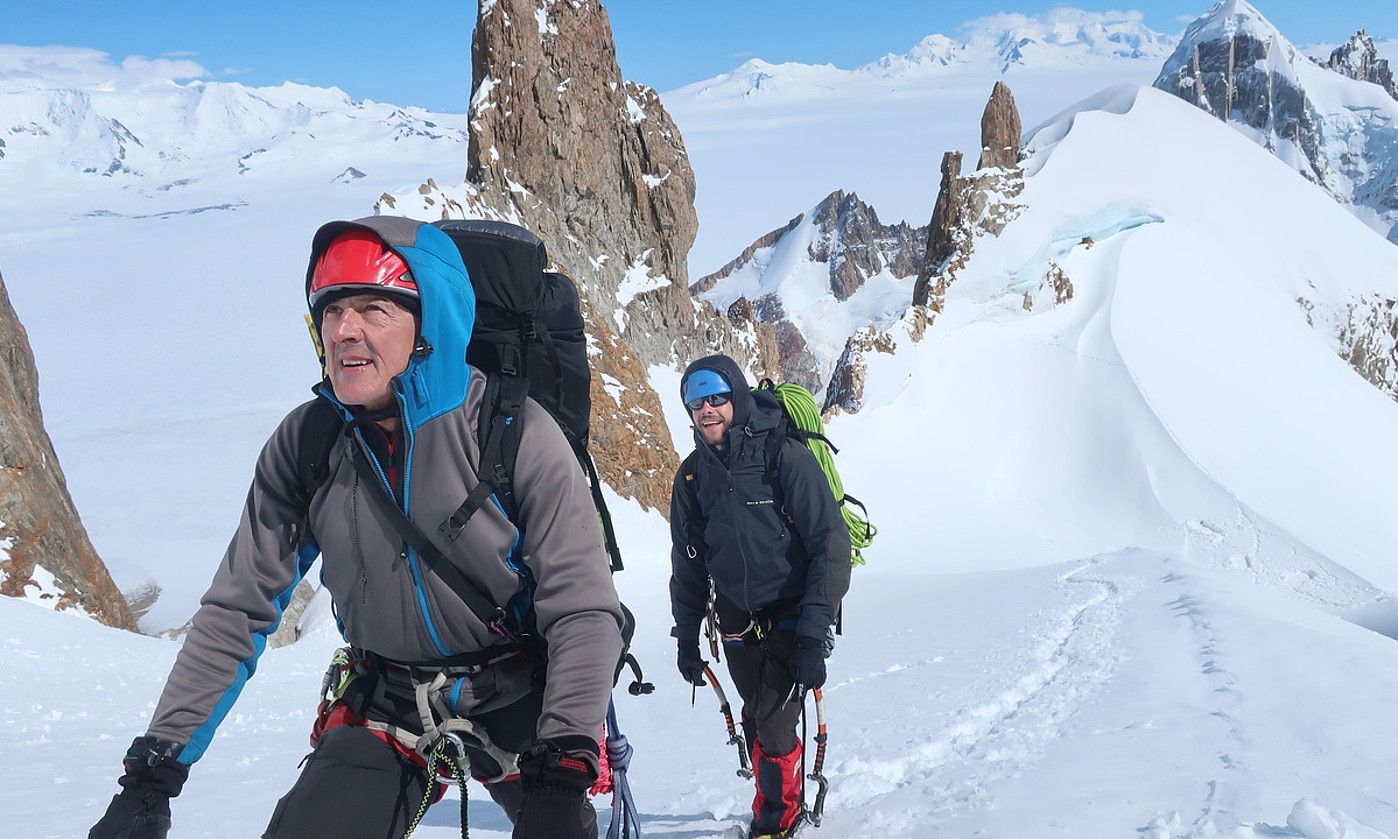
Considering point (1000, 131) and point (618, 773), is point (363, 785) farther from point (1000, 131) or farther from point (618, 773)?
point (1000, 131)

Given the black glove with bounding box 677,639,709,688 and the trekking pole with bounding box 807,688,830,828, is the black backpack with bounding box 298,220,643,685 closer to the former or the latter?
the black glove with bounding box 677,639,709,688

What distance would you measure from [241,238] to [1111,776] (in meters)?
139

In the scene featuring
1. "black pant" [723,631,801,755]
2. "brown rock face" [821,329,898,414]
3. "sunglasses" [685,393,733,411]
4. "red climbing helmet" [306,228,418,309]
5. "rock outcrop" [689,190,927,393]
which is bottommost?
"black pant" [723,631,801,755]

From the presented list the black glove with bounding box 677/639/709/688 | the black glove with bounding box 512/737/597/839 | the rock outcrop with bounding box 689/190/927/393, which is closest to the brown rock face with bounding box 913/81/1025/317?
the black glove with bounding box 677/639/709/688

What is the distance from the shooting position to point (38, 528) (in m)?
11.4

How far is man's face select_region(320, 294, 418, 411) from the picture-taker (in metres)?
2.32

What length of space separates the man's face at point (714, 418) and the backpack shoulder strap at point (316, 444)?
2116mm

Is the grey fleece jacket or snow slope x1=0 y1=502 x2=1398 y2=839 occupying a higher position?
the grey fleece jacket

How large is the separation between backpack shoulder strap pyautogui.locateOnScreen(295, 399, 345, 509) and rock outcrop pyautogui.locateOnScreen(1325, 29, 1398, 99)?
578ft

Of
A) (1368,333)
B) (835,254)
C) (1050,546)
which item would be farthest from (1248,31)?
(1050,546)

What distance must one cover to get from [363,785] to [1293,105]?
14349cm

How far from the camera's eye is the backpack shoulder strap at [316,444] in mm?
2480

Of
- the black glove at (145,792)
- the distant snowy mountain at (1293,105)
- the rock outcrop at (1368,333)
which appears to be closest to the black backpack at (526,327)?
the black glove at (145,792)

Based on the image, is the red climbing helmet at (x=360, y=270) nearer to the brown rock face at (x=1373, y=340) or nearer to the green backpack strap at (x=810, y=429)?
the green backpack strap at (x=810, y=429)
